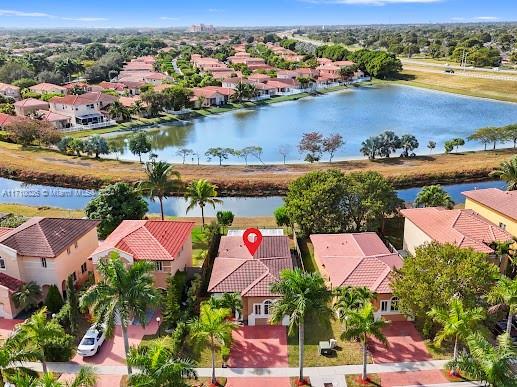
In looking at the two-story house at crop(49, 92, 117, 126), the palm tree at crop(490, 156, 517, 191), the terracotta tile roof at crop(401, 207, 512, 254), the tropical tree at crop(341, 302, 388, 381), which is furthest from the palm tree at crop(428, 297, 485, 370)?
the two-story house at crop(49, 92, 117, 126)

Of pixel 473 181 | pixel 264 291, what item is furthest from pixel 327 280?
pixel 473 181

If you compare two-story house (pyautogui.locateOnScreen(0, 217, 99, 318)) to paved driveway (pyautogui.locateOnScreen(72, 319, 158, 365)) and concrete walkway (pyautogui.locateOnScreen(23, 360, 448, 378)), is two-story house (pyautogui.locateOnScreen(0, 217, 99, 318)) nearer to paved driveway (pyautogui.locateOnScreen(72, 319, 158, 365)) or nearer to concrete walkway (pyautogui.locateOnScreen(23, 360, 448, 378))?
paved driveway (pyautogui.locateOnScreen(72, 319, 158, 365))

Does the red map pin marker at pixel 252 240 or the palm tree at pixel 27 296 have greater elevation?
the red map pin marker at pixel 252 240

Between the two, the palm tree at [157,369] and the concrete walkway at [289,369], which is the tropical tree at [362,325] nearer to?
the concrete walkway at [289,369]

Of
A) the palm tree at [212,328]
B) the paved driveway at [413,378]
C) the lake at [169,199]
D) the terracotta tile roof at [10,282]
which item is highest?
the palm tree at [212,328]

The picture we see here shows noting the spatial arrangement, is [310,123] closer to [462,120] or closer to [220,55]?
[462,120]
